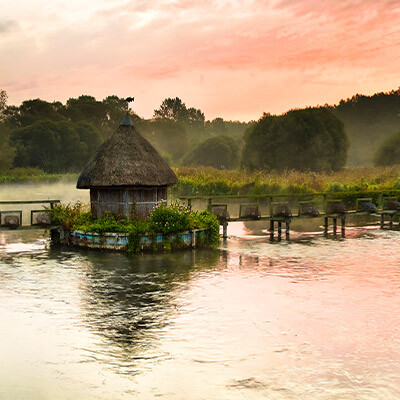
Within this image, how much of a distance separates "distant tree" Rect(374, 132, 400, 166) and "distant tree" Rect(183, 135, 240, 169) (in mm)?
33176

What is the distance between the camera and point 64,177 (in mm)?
75438

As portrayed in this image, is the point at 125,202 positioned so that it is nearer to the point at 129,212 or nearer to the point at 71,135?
the point at 129,212

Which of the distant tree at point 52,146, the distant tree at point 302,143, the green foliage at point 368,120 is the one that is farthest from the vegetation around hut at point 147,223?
the green foliage at point 368,120

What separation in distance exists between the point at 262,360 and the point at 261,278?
7561mm

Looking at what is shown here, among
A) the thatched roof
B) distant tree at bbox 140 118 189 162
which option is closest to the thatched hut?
the thatched roof

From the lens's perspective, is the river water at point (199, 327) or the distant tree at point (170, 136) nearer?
the river water at point (199, 327)

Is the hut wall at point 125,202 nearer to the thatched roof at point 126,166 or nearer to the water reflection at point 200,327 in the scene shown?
the thatched roof at point 126,166

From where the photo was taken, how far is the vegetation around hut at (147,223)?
2431 centimetres

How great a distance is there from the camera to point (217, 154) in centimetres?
11556

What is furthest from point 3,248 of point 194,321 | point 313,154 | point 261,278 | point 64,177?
point 313,154

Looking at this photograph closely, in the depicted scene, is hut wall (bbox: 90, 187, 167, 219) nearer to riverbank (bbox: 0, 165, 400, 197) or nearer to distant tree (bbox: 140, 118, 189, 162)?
riverbank (bbox: 0, 165, 400, 197)

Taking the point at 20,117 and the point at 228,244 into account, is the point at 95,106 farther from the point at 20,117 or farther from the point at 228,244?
the point at 228,244

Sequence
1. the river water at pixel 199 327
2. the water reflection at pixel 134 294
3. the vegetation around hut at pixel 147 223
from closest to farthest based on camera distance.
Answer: the river water at pixel 199 327, the water reflection at pixel 134 294, the vegetation around hut at pixel 147 223

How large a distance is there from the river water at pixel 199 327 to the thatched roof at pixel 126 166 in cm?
390
